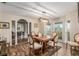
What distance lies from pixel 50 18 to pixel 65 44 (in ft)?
1.85

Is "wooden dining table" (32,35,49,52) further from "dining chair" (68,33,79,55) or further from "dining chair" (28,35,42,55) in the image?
"dining chair" (68,33,79,55)

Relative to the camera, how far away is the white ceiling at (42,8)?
1.92 meters

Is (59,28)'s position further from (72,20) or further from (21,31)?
(21,31)

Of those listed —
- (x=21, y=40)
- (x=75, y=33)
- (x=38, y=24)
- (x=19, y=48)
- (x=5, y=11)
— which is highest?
(x=5, y=11)

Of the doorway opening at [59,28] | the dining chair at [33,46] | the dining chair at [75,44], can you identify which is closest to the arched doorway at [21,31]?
the dining chair at [33,46]

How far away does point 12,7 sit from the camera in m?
1.91

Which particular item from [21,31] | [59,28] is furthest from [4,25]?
[59,28]

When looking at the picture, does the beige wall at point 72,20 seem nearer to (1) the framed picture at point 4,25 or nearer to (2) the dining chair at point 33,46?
(2) the dining chair at point 33,46

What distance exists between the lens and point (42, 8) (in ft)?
6.36

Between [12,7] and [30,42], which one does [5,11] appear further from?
[30,42]

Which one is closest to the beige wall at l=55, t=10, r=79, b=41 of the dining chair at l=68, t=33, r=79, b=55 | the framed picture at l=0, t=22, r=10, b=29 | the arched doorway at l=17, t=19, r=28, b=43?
the dining chair at l=68, t=33, r=79, b=55

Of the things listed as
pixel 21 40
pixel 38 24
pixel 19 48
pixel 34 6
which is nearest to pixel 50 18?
pixel 38 24

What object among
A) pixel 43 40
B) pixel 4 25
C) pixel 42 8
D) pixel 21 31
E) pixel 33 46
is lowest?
pixel 33 46

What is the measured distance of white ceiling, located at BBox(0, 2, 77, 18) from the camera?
75.8 inches
